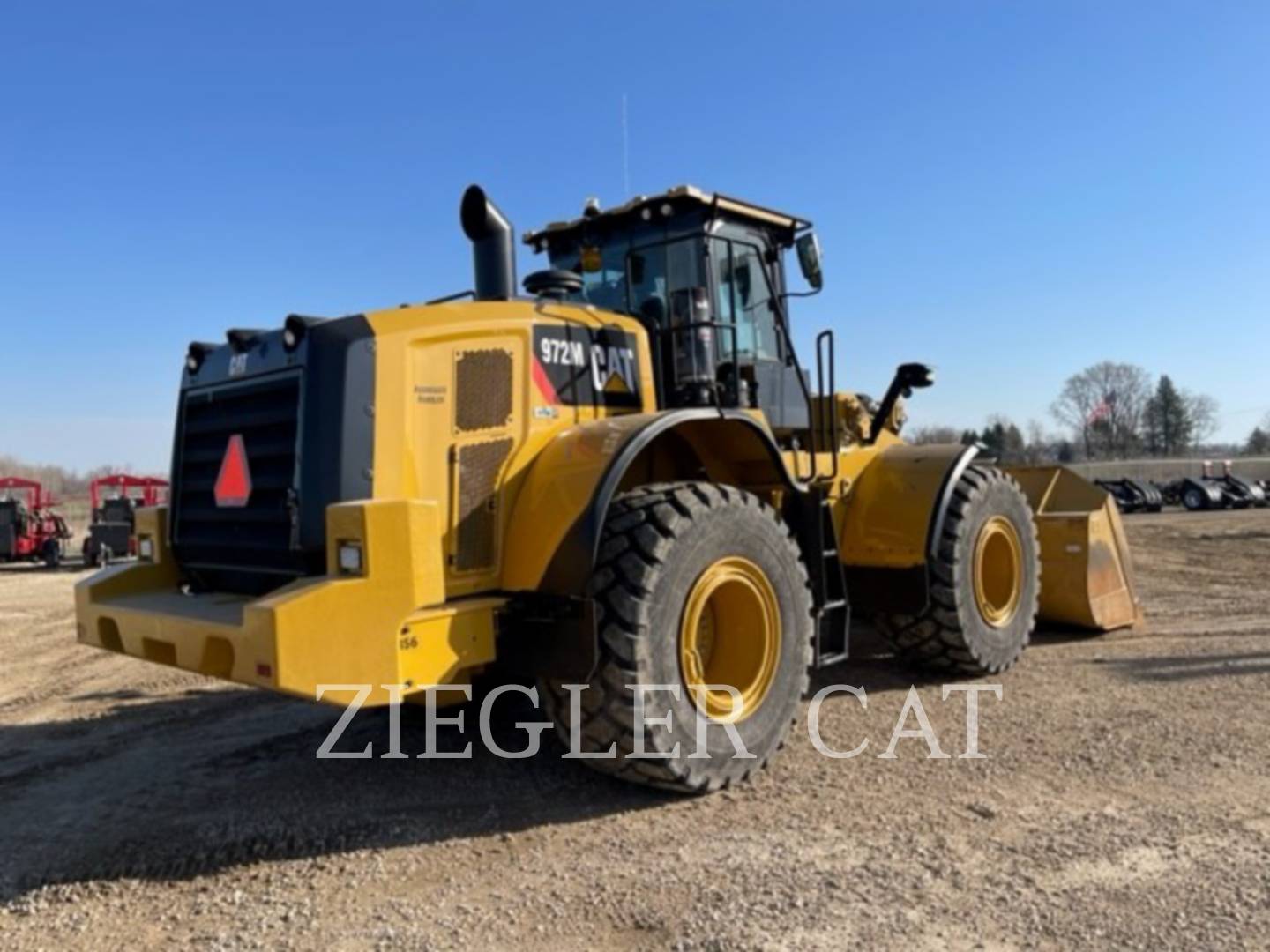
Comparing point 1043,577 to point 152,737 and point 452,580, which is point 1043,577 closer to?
point 452,580

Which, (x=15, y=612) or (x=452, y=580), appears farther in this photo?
(x=15, y=612)

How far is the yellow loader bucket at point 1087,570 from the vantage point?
296 inches

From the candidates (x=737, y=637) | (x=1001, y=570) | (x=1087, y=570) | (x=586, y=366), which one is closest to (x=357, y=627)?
(x=586, y=366)

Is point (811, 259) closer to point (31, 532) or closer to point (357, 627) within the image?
point (357, 627)

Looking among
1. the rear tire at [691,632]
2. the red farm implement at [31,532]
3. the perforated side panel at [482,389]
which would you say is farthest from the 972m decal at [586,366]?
the red farm implement at [31,532]

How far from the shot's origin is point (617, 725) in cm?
387

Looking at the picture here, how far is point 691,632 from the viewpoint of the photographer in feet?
13.6

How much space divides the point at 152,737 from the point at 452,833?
272 cm

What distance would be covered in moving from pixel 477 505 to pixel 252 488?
99 cm

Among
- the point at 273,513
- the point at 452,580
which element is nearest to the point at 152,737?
the point at 273,513

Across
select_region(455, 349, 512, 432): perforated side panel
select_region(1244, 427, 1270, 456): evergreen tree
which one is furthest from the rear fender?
select_region(1244, 427, 1270, 456): evergreen tree

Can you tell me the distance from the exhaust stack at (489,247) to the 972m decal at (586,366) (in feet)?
1.48

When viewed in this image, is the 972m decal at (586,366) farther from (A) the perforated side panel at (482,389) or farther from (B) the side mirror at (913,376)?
(B) the side mirror at (913,376)

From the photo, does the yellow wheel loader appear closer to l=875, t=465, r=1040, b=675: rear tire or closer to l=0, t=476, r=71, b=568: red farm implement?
l=875, t=465, r=1040, b=675: rear tire
